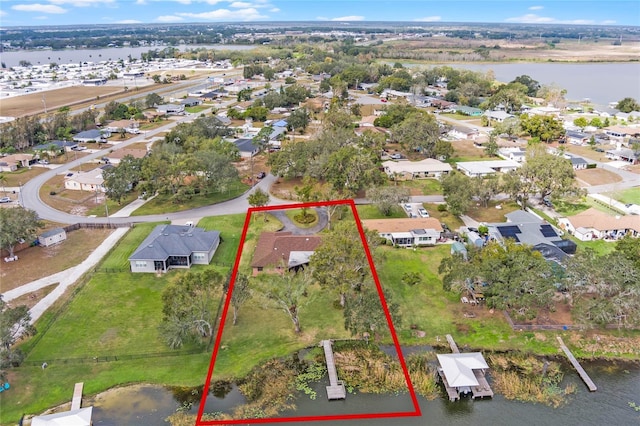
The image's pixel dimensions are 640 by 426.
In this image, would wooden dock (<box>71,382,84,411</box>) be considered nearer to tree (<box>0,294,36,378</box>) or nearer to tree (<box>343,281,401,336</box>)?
tree (<box>0,294,36,378</box>)

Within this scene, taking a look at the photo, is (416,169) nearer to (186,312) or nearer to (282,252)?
(282,252)

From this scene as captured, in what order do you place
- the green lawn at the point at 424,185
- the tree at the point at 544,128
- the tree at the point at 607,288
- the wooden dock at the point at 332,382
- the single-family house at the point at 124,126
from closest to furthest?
the wooden dock at the point at 332,382 < the tree at the point at 607,288 < the green lawn at the point at 424,185 < the tree at the point at 544,128 < the single-family house at the point at 124,126

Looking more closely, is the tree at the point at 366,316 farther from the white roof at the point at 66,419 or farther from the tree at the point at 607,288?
the white roof at the point at 66,419

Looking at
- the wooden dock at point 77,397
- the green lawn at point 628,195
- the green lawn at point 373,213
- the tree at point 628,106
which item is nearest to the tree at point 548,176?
the green lawn at point 628,195

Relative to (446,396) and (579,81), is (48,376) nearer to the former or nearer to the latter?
(446,396)

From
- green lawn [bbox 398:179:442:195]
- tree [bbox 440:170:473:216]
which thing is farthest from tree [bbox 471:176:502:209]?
green lawn [bbox 398:179:442:195]

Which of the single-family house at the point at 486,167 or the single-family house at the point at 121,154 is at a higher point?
the single-family house at the point at 486,167
